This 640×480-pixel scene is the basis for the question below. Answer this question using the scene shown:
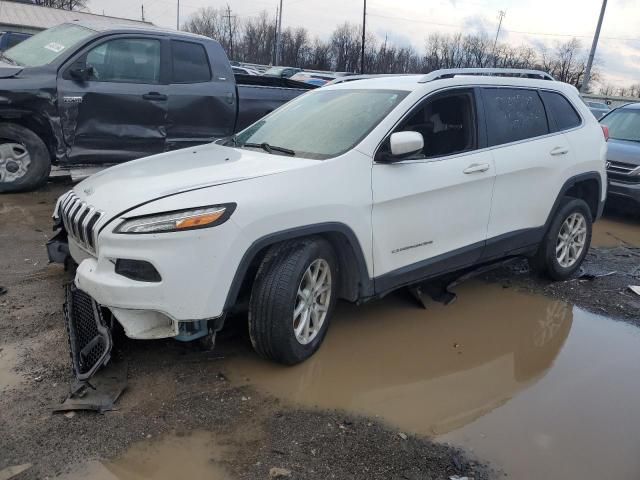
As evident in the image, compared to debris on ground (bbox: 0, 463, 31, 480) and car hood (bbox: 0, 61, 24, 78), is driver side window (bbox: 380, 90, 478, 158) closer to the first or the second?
debris on ground (bbox: 0, 463, 31, 480)

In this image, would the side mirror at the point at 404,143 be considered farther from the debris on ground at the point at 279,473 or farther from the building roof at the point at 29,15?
the building roof at the point at 29,15

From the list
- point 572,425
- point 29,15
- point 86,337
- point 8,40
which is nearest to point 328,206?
point 86,337

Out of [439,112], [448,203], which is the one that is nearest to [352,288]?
[448,203]

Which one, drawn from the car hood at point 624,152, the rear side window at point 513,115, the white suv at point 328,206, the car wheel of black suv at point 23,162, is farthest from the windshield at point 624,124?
the car wheel of black suv at point 23,162

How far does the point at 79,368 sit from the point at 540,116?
4186 millimetres

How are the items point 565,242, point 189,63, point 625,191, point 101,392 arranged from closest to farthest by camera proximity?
point 101,392 → point 565,242 → point 189,63 → point 625,191

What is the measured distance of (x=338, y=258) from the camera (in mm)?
3725

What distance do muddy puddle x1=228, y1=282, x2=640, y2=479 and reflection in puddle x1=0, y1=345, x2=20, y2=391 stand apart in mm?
1212

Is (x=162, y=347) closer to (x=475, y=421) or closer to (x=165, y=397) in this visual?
(x=165, y=397)

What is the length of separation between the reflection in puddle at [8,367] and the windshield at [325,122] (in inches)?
82.2

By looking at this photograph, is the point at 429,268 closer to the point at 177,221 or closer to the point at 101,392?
the point at 177,221

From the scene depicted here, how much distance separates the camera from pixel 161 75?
716 cm

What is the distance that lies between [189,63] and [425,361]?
5285mm

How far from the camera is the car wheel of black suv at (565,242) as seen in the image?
17.2ft
